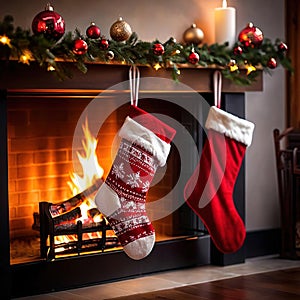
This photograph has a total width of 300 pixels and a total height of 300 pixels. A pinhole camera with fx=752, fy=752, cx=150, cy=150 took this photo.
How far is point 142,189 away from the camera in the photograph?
3789mm

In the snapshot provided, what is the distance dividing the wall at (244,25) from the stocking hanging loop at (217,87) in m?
0.24

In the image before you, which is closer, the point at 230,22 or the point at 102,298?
the point at 102,298

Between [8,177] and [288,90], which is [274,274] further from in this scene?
[8,177]

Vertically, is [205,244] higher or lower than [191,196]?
lower

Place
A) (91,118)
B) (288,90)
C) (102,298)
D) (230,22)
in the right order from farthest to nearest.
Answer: (288,90) → (230,22) → (91,118) → (102,298)

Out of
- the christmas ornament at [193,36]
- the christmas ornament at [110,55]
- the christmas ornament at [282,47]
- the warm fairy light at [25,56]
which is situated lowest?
the warm fairy light at [25,56]

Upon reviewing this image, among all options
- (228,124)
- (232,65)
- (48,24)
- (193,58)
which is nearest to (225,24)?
(232,65)

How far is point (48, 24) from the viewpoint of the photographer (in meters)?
3.41

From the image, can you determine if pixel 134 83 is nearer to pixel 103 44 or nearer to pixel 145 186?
pixel 103 44

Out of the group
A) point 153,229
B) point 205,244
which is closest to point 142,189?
point 153,229

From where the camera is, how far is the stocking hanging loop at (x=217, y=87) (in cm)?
416

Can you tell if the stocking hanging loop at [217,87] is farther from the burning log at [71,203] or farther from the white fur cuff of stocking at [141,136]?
the burning log at [71,203]

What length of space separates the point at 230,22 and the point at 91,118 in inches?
38.2

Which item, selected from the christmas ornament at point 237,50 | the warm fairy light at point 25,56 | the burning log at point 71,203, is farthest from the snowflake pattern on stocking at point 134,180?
the christmas ornament at point 237,50
